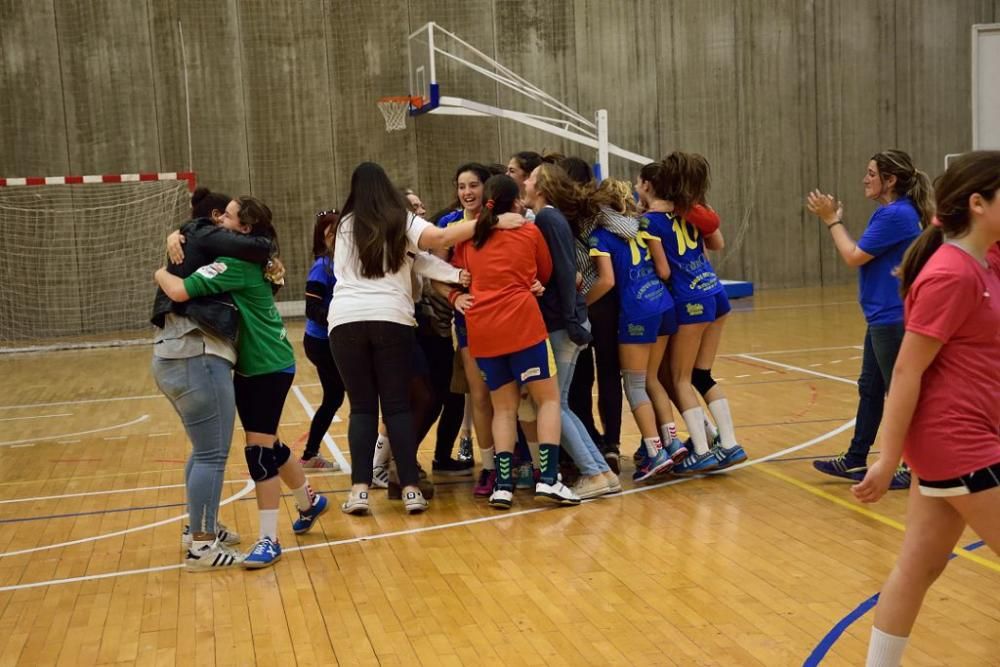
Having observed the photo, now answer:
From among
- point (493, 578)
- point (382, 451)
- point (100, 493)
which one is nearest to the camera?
point (493, 578)

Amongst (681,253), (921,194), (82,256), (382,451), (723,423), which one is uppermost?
(921,194)

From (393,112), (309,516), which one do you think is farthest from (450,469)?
(393,112)

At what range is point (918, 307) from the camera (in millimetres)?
2545

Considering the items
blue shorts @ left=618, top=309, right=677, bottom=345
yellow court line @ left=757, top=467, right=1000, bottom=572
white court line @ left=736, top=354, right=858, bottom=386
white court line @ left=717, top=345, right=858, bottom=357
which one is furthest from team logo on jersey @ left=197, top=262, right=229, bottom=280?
white court line @ left=717, top=345, right=858, bottom=357

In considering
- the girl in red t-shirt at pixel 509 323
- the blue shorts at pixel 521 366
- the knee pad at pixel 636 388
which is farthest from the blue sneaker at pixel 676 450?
the blue shorts at pixel 521 366

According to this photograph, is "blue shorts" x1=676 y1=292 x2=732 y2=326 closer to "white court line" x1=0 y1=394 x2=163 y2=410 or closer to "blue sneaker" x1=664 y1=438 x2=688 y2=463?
"blue sneaker" x1=664 y1=438 x2=688 y2=463

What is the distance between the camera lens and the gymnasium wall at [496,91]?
49.9 feet

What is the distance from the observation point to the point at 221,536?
4.90 m

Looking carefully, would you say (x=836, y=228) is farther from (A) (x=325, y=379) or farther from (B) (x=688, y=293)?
(A) (x=325, y=379)

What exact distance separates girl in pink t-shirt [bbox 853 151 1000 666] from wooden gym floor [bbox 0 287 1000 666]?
0.83 meters

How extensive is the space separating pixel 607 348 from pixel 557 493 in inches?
36.2

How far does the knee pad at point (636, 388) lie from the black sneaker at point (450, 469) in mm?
1097

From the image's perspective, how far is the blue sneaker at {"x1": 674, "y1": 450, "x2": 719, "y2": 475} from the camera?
5.71m

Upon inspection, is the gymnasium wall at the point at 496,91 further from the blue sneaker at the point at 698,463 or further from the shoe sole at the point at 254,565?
the shoe sole at the point at 254,565
